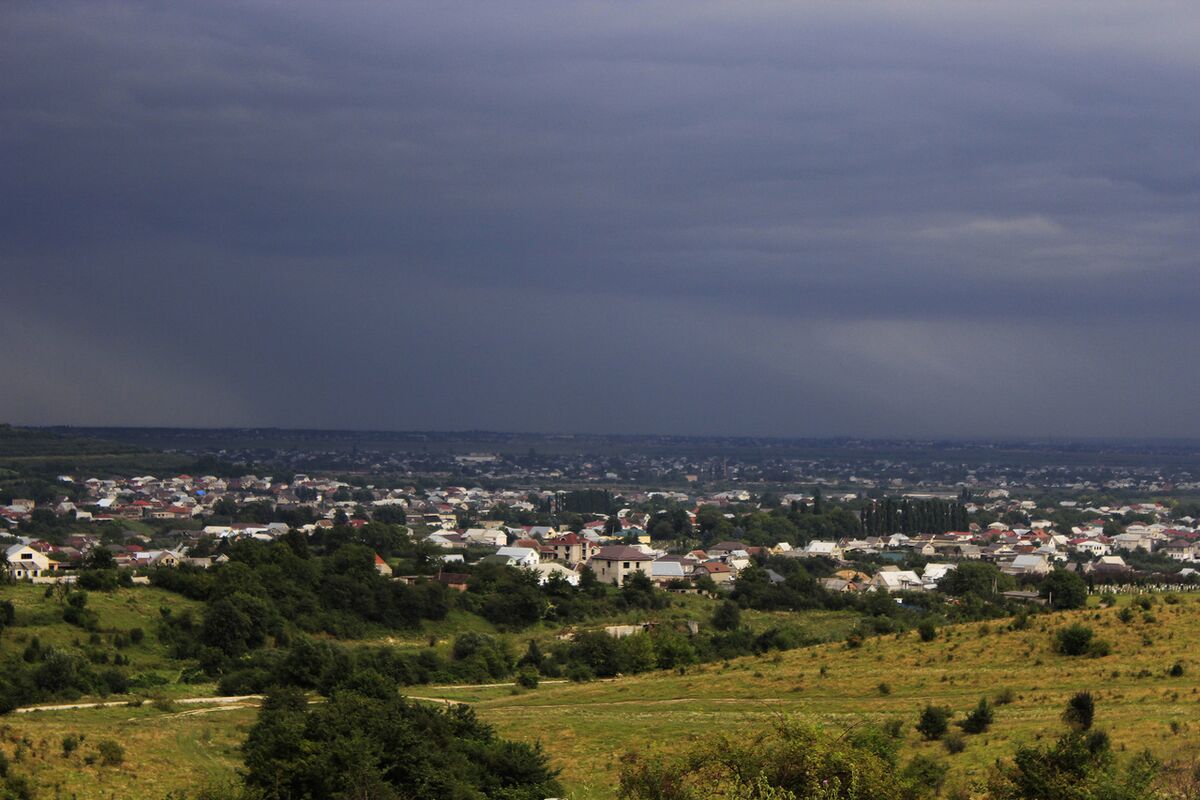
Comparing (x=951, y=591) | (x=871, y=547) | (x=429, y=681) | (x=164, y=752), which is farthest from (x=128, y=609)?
(x=871, y=547)

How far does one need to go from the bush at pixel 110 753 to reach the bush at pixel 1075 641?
28.9 m

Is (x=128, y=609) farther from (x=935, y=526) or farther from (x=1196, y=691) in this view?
(x=935, y=526)

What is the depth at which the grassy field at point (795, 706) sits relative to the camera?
34.3 m

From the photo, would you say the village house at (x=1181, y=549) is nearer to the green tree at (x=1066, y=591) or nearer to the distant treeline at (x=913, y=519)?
the distant treeline at (x=913, y=519)

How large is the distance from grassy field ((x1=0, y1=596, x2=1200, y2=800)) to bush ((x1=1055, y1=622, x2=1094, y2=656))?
485mm

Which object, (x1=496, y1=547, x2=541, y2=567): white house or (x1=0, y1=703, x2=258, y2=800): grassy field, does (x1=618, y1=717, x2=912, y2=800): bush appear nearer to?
(x1=0, y1=703, x2=258, y2=800): grassy field

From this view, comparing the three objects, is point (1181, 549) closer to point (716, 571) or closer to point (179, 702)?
point (716, 571)

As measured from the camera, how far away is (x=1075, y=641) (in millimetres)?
45625

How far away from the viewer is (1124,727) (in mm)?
34188

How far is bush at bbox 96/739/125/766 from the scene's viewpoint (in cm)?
3497

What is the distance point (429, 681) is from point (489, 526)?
101 metres

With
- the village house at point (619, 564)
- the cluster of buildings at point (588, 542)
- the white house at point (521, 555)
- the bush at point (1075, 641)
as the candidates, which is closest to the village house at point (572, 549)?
the cluster of buildings at point (588, 542)

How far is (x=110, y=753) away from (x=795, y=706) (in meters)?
19.6

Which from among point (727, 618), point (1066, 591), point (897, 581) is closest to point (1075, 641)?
point (1066, 591)
